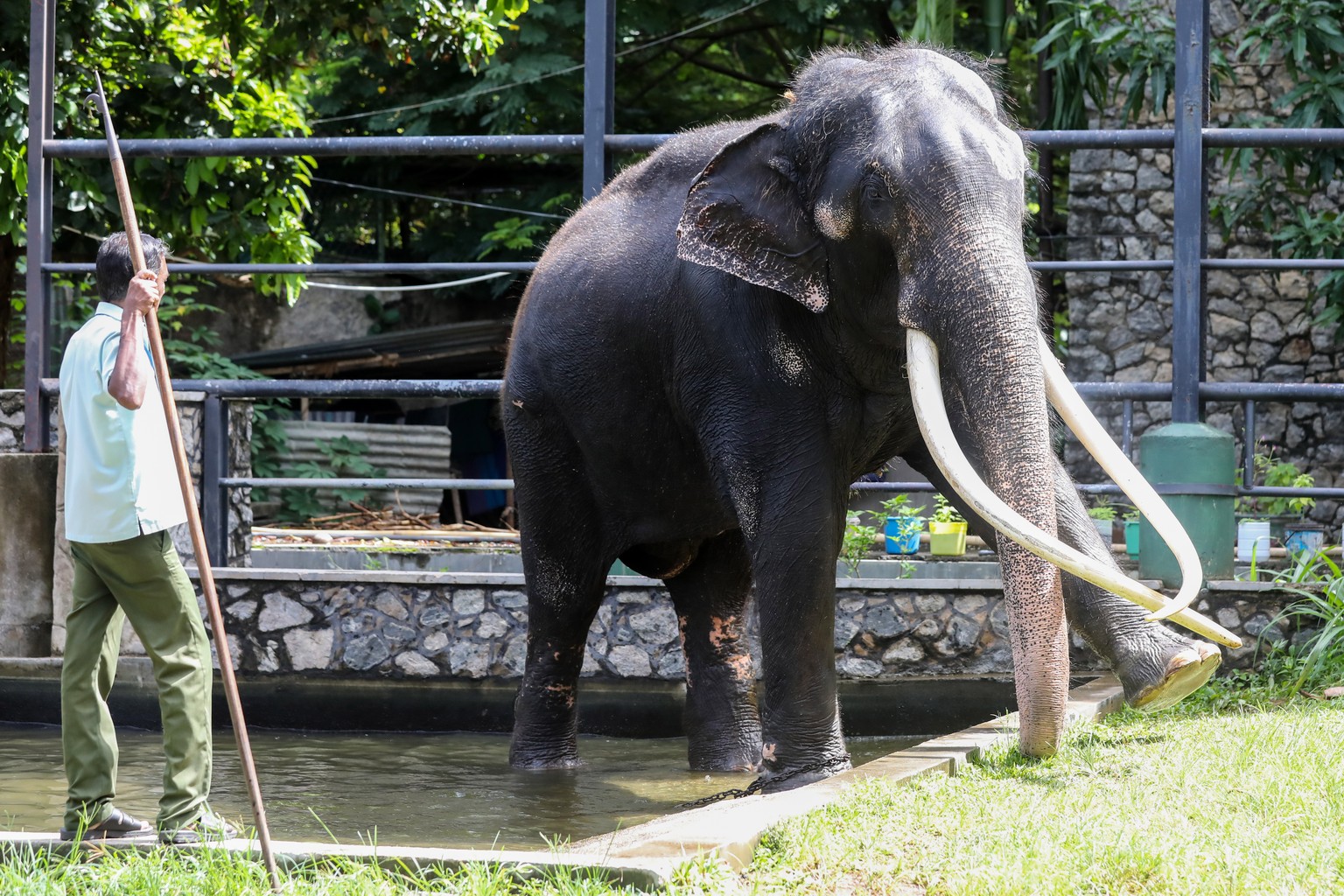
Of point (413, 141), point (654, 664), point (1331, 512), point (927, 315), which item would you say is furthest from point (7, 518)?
point (1331, 512)

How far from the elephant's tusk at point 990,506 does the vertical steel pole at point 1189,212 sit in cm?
252

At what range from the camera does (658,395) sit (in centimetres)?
517

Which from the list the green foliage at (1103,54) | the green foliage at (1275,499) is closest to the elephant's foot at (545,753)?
the green foliage at (1275,499)

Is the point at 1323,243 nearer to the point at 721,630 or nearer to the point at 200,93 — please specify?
the point at 721,630

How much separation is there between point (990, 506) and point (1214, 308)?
453 inches

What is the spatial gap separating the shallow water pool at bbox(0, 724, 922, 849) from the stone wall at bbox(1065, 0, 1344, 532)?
8970 mm

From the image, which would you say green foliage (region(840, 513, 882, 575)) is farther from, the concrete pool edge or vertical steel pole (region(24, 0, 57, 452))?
vertical steel pole (region(24, 0, 57, 452))

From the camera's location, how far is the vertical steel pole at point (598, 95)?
272 inches

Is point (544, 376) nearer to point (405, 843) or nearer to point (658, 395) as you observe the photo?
point (658, 395)

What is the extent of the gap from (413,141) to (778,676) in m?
3.68

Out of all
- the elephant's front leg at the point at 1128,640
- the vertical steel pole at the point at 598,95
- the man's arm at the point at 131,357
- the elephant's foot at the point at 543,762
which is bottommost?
the elephant's foot at the point at 543,762

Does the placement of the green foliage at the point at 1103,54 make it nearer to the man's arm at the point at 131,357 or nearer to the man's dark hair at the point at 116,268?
the man's dark hair at the point at 116,268

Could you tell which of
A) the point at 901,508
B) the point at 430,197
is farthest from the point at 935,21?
the point at 430,197

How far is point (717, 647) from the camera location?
5.85 m
